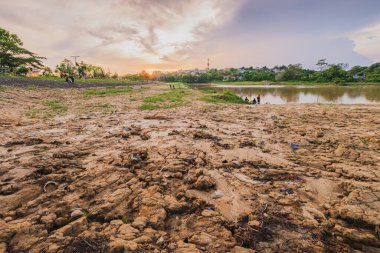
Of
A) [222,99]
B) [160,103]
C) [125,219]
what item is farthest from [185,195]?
[222,99]

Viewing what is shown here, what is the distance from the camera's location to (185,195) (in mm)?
2859

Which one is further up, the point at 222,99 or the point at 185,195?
the point at 222,99

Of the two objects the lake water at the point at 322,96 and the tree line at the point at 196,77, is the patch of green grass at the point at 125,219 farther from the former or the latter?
the tree line at the point at 196,77

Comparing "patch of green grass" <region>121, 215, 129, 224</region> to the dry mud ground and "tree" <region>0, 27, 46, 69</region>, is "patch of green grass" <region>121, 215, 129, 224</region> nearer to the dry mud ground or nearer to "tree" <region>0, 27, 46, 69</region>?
the dry mud ground

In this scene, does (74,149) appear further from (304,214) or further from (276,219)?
(304,214)

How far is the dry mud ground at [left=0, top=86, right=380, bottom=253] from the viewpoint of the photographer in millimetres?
2033

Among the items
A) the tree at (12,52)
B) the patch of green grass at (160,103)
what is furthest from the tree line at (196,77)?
the patch of green grass at (160,103)

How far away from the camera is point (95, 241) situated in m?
1.96

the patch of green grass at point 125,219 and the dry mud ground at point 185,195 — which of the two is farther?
the patch of green grass at point 125,219

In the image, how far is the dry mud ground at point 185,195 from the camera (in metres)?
2.03

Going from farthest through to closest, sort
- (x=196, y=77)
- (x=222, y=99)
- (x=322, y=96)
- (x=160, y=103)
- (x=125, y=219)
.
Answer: (x=196, y=77) → (x=322, y=96) → (x=222, y=99) → (x=160, y=103) → (x=125, y=219)

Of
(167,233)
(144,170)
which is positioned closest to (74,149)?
(144,170)

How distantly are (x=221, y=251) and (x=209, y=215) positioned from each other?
556 millimetres

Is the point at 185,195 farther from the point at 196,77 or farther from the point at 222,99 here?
the point at 196,77
